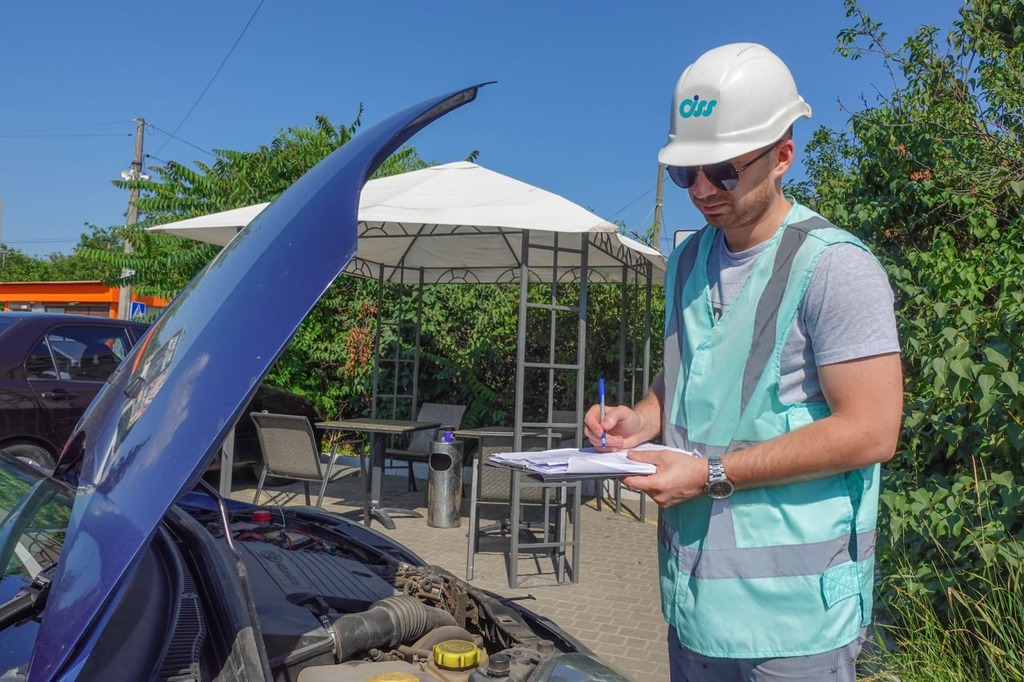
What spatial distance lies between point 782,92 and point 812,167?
781cm

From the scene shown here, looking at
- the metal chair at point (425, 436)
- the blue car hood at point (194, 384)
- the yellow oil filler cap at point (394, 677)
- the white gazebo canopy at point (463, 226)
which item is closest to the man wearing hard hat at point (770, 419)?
the yellow oil filler cap at point (394, 677)

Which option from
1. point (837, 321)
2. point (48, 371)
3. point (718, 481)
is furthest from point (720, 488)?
point (48, 371)

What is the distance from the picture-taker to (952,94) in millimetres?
5008

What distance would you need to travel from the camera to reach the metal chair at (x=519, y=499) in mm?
6078

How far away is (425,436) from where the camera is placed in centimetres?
903

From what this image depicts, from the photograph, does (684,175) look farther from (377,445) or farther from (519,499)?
(377,445)

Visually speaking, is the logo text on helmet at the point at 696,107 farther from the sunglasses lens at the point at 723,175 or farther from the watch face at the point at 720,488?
the watch face at the point at 720,488

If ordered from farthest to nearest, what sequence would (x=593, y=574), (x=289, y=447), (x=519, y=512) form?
1. (x=289, y=447)
2. (x=593, y=574)
3. (x=519, y=512)

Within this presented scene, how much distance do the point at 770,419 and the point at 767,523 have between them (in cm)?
21

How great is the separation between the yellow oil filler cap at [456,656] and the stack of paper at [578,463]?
509 millimetres

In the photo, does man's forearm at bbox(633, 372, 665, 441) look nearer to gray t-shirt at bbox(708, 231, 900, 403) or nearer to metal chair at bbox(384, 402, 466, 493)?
gray t-shirt at bbox(708, 231, 900, 403)

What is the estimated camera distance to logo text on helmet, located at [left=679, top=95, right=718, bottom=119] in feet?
5.40

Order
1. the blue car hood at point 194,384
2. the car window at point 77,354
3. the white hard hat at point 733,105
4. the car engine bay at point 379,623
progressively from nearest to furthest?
the blue car hood at point 194,384
the white hard hat at point 733,105
the car engine bay at point 379,623
the car window at point 77,354

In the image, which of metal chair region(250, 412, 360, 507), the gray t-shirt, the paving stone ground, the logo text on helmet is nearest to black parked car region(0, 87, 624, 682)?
the logo text on helmet
